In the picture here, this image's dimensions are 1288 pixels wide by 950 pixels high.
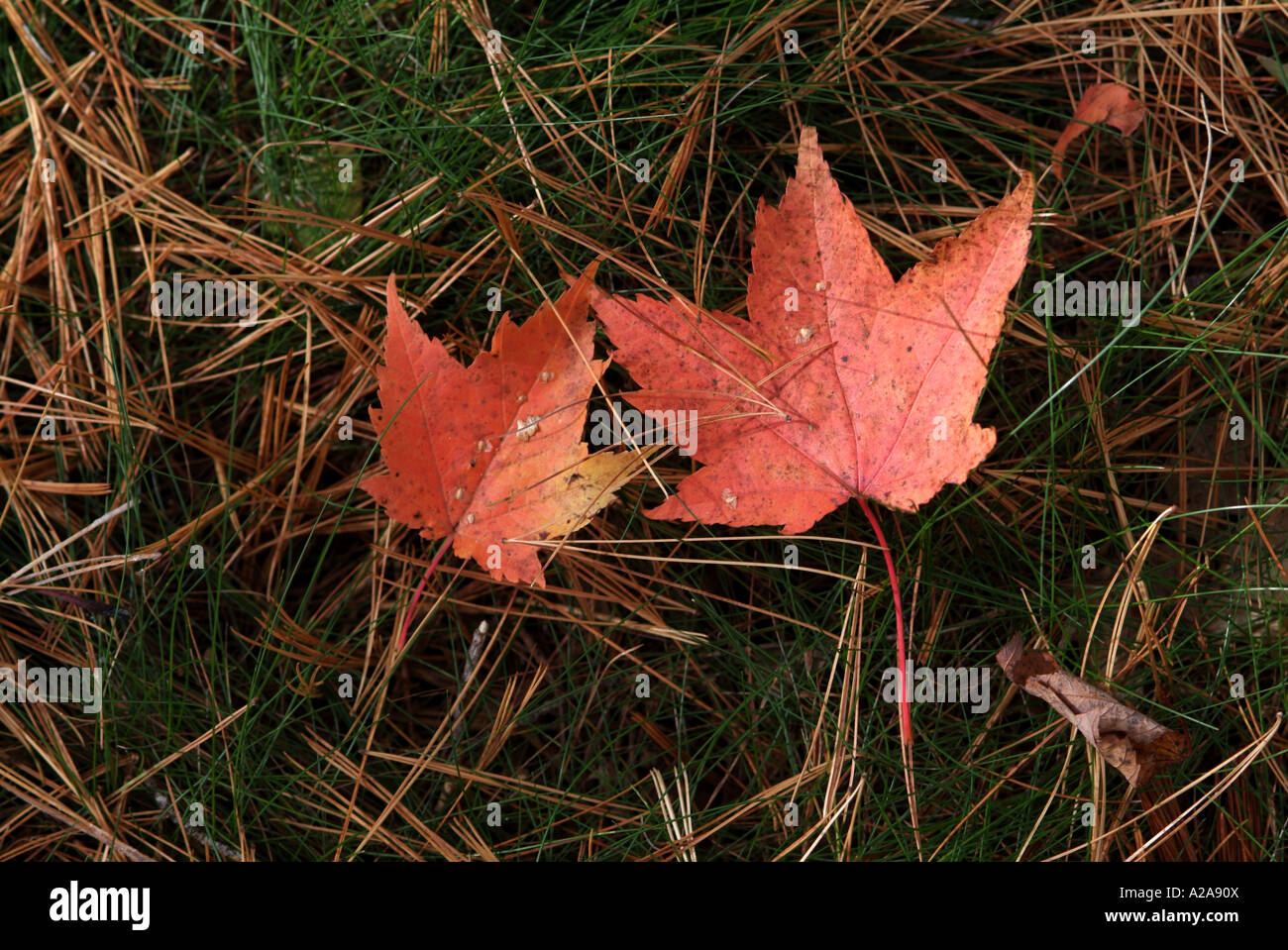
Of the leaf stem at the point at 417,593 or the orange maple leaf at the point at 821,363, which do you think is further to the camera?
the leaf stem at the point at 417,593

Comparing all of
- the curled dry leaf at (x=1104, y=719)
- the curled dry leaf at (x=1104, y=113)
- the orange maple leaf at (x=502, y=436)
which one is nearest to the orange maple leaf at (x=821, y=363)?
the orange maple leaf at (x=502, y=436)

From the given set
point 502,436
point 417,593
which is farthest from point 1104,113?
point 417,593

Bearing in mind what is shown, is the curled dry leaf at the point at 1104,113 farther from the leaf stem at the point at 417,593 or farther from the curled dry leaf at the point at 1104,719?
the leaf stem at the point at 417,593

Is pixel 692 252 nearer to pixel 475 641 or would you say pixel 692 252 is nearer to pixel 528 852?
pixel 475 641

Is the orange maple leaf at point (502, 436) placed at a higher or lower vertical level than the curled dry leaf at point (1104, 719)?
higher

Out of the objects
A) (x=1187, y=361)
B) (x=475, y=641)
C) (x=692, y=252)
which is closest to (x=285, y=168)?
(x=692, y=252)

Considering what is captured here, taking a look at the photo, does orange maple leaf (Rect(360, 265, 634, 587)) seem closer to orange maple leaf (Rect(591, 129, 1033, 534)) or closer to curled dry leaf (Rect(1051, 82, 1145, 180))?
orange maple leaf (Rect(591, 129, 1033, 534))

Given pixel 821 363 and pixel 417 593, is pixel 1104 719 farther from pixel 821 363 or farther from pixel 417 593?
pixel 417 593
